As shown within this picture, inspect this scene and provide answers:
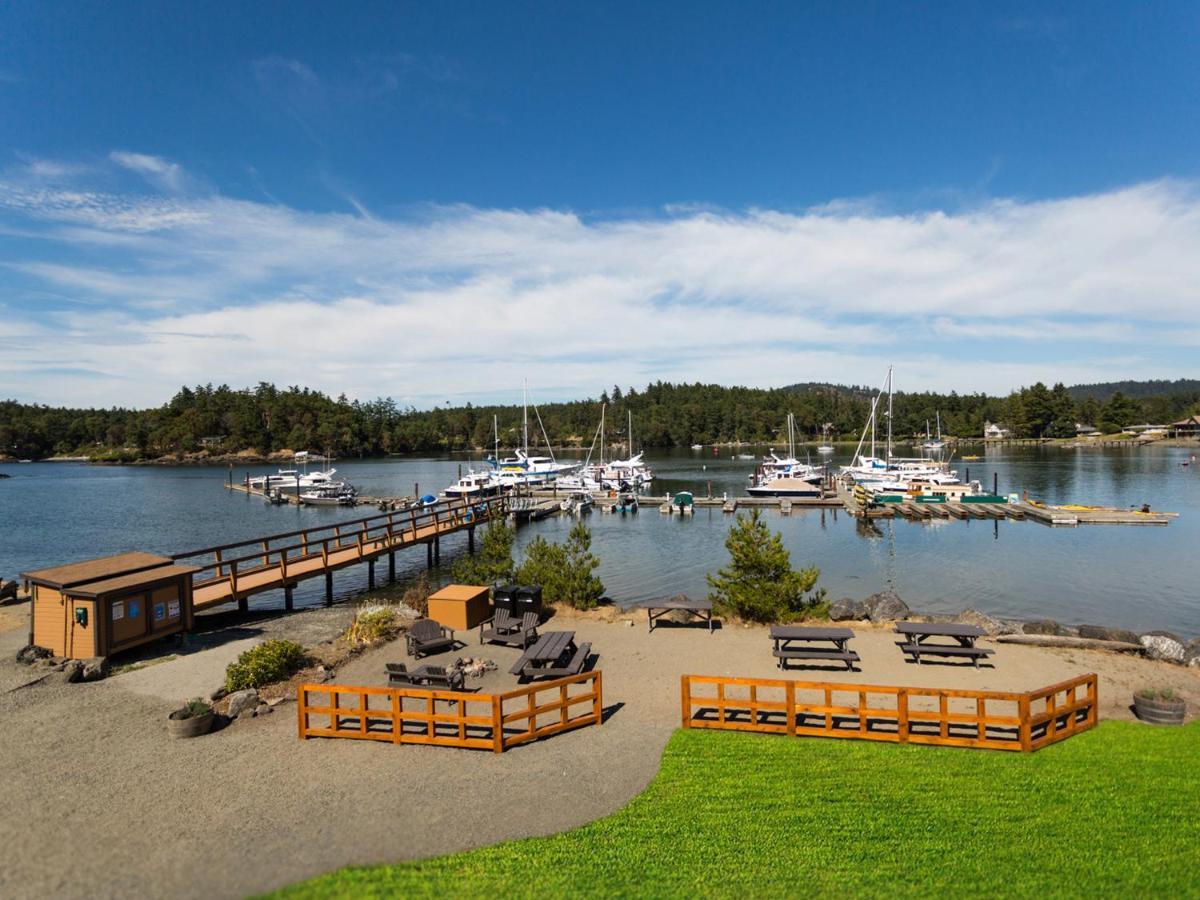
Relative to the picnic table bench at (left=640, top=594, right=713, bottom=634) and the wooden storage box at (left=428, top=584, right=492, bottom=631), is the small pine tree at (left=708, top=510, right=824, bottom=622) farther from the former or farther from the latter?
the wooden storage box at (left=428, top=584, right=492, bottom=631)

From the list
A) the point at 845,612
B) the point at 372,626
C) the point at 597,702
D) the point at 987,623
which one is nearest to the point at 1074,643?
the point at 987,623

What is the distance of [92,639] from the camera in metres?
14.2

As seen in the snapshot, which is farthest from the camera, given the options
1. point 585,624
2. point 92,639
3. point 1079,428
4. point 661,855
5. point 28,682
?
point 1079,428

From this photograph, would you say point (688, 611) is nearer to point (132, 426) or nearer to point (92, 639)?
point (92, 639)

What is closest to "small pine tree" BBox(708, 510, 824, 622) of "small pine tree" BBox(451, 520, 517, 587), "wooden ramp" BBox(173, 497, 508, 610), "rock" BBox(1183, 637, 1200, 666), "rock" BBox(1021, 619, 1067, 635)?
"rock" BBox(1021, 619, 1067, 635)

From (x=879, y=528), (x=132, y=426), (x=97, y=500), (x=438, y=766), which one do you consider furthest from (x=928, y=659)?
(x=132, y=426)

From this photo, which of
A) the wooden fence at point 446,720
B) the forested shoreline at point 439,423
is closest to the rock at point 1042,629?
the wooden fence at point 446,720

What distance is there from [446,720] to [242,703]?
4274 mm

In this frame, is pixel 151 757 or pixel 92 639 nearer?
pixel 151 757

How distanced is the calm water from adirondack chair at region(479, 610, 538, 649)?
32.9 feet

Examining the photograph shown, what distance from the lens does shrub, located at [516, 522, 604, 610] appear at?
66.8ft

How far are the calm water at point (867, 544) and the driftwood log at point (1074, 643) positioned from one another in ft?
28.3

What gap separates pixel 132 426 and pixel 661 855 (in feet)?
668

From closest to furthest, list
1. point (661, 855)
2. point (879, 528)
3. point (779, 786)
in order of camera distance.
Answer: point (661, 855)
point (779, 786)
point (879, 528)
